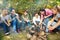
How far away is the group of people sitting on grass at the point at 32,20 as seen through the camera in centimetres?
168

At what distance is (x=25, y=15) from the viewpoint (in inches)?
67.2

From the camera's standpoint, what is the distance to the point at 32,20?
67.5 inches

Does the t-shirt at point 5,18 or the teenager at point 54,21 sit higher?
the t-shirt at point 5,18

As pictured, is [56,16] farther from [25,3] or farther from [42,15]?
[25,3]

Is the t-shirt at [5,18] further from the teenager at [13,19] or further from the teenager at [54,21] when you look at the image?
the teenager at [54,21]

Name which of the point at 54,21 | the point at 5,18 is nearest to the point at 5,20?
the point at 5,18

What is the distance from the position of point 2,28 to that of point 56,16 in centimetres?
55

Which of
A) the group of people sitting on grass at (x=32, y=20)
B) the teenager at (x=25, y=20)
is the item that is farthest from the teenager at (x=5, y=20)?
the teenager at (x=25, y=20)

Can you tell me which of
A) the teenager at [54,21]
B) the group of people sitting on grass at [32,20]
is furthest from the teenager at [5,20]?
the teenager at [54,21]

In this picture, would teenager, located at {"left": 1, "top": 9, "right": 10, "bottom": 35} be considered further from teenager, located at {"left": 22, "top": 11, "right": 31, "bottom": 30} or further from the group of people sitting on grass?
teenager, located at {"left": 22, "top": 11, "right": 31, "bottom": 30}

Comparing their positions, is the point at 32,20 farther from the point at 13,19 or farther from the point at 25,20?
the point at 13,19

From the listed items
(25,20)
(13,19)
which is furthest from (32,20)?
(13,19)

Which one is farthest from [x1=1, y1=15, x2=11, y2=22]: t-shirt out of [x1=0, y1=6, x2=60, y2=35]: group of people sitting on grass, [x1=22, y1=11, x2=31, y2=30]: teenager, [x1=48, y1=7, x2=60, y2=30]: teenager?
[x1=48, y1=7, x2=60, y2=30]: teenager

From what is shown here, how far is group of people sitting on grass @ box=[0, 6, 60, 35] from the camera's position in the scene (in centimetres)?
168
